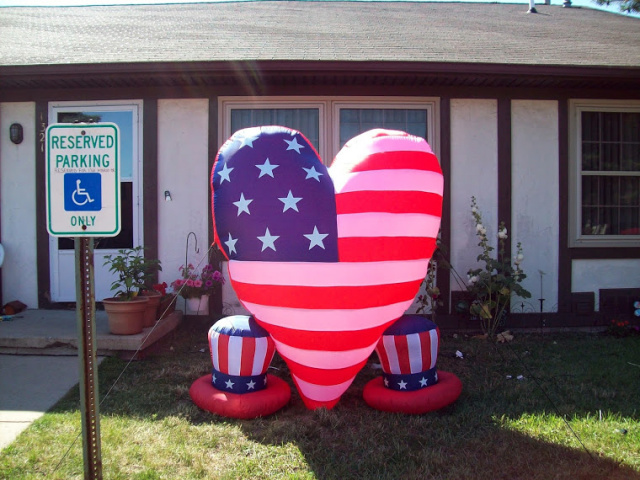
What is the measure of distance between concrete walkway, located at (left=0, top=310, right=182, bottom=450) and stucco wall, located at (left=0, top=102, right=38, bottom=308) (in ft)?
1.29

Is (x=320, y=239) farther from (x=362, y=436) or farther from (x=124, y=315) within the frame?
(x=124, y=315)

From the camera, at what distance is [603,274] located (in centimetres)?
589

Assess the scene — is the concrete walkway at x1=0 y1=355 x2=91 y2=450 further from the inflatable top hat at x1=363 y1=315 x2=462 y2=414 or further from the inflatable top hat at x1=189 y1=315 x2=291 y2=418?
the inflatable top hat at x1=363 y1=315 x2=462 y2=414

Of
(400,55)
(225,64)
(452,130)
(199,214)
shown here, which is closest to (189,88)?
(225,64)

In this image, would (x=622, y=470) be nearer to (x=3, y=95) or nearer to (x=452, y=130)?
(x=452, y=130)

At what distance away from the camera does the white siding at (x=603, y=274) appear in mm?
5871

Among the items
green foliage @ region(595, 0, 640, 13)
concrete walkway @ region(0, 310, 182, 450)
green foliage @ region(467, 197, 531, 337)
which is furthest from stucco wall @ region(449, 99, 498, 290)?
concrete walkway @ region(0, 310, 182, 450)

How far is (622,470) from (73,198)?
3.05 metres

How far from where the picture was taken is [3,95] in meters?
→ 5.81

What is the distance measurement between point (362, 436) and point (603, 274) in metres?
4.24

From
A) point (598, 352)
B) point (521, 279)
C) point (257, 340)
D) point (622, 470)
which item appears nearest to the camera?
point (622, 470)

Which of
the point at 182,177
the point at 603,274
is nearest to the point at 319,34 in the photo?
the point at 182,177

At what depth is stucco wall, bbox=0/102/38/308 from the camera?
230 inches

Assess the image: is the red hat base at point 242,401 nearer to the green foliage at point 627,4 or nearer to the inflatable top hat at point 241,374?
the inflatable top hat at point 241,374
